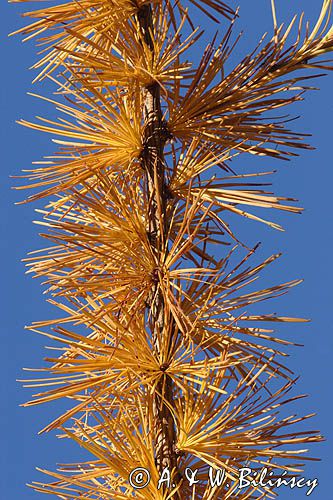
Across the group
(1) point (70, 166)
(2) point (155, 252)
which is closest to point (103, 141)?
(1) point (70, 166)

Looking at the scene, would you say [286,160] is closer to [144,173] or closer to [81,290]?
[144,173]

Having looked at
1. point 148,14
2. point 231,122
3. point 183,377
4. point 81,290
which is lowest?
point 183,377

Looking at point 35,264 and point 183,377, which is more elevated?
point 35,264

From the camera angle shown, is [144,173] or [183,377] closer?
[183,377]

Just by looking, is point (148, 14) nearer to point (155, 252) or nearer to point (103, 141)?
point (103, 141)

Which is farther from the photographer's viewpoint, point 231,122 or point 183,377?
point 231,122

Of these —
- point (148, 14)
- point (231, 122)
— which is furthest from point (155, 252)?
point (148, 14)
